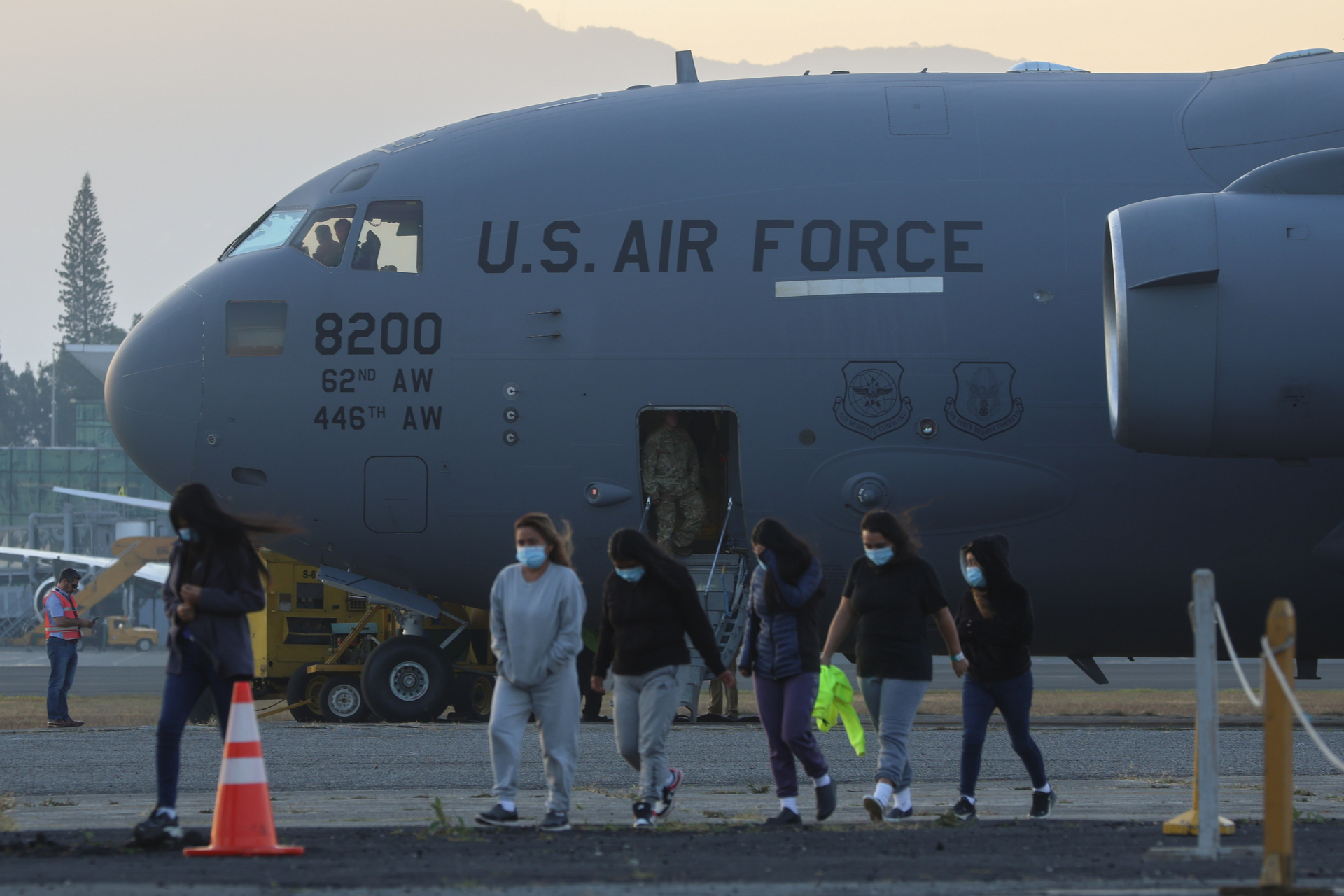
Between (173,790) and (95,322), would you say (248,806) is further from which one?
(95,322)

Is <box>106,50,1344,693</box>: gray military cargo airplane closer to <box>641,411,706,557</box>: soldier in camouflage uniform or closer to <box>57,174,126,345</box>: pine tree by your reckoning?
<box>641,411,706,557</box>: soldier in camouflage uniform

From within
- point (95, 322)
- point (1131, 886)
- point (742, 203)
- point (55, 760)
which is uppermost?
point (95, 322)

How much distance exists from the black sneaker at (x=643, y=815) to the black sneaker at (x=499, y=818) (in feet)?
2.17

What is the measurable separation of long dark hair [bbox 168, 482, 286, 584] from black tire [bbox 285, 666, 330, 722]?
1030cm

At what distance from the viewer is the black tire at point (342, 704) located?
54.4 feet

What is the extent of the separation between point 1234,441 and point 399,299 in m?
7.34

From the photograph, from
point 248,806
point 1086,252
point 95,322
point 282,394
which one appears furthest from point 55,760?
point 95,322

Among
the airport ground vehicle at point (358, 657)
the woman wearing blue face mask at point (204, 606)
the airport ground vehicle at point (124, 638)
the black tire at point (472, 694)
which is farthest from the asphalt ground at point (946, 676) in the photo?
the woman wearing blue face mask at point (204, 606)

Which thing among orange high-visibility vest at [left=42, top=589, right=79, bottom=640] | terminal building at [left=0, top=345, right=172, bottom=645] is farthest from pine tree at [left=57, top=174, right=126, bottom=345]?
orange high-visibility vest at [left=42, top=589, right=79, bottom=640]

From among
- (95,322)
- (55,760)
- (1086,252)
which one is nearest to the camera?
(55,760)

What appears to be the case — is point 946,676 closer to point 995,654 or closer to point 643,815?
point 995,654

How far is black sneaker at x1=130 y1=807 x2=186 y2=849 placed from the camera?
23.0 ft

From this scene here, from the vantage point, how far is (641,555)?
334 inches

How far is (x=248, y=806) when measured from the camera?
22.9ft
